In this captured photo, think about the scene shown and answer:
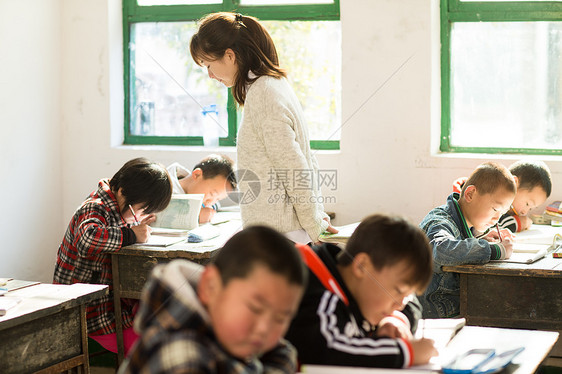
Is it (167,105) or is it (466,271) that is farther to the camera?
(167,105)

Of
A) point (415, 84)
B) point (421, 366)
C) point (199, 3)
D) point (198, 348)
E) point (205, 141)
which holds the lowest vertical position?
point (421, 366)

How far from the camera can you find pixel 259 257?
1123 millimetres

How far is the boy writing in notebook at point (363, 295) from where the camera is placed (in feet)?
4.72

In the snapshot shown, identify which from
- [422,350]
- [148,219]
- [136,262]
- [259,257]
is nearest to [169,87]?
[148,219]

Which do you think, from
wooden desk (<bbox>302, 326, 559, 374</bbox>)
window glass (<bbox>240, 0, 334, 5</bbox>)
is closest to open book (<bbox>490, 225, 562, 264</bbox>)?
wooden desk (<bbox>302, 326, 559, 374</bbox>)

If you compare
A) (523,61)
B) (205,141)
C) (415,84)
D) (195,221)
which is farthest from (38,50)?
(523,61)

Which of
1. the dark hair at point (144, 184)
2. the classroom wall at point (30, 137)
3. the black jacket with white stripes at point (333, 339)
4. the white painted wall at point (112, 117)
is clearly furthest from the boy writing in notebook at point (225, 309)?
the classroom wall at point (30, 137)

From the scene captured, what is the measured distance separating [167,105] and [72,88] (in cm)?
56

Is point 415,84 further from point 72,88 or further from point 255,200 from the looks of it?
point 72,88

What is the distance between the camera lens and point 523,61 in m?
3.67

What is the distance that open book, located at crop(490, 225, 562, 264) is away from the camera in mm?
2666

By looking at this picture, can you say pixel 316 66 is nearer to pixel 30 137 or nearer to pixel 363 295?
pixel 30 137

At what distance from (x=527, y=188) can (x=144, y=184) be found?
174 centimetres

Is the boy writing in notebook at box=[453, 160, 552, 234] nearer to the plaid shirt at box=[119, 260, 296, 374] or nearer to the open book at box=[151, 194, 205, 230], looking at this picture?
the open book at box=[151, 194, 205, 230]
